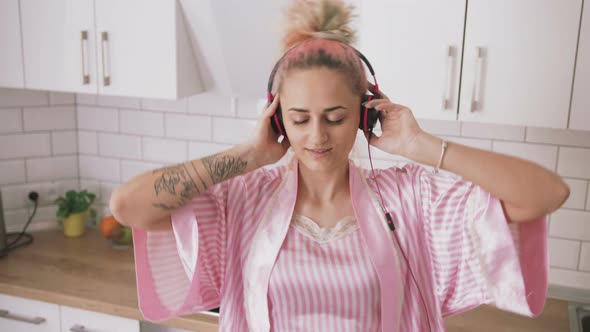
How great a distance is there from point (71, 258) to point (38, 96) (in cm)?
68

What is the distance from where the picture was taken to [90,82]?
1.96 m

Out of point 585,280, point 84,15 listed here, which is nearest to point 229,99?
point 84,15

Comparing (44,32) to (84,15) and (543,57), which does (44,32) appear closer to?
(84,15)

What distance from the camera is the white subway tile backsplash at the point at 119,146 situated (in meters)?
2.35

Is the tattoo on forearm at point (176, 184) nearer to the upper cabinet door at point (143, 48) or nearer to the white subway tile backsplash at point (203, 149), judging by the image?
the upper cabinet door at point (143, 48)

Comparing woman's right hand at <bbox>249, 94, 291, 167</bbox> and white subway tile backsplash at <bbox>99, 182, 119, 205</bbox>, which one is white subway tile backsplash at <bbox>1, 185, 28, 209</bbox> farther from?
woman's right hand at <bbox>249, 94, 291, 167</bbox>

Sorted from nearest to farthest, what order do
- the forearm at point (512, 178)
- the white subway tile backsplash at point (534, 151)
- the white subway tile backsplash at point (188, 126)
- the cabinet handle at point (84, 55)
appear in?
the forearm at point (512, 178) < the white subway tile backsplash at point (534, 151) < the cabinet handle at point (84, 55) < the white subway tile backsplash at point (188, 126)

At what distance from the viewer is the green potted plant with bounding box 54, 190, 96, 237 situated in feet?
7.64

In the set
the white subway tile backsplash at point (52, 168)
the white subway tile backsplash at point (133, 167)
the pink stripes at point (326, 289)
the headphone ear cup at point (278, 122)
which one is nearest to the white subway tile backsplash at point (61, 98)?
the white subway tile backsplash at point (52, 168)

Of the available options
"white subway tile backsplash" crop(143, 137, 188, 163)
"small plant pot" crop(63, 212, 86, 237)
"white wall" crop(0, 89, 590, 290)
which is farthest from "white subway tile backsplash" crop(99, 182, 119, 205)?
"white subway tile backsplash" crop(143, 137, 188, 163)

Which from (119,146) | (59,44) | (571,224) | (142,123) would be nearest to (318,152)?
(571,224)

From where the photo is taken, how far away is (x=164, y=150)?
7.56 ft

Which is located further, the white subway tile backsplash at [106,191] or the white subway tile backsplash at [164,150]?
the white subway tile backsplash at [106,191]

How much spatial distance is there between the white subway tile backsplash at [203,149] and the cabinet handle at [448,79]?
910 mm
